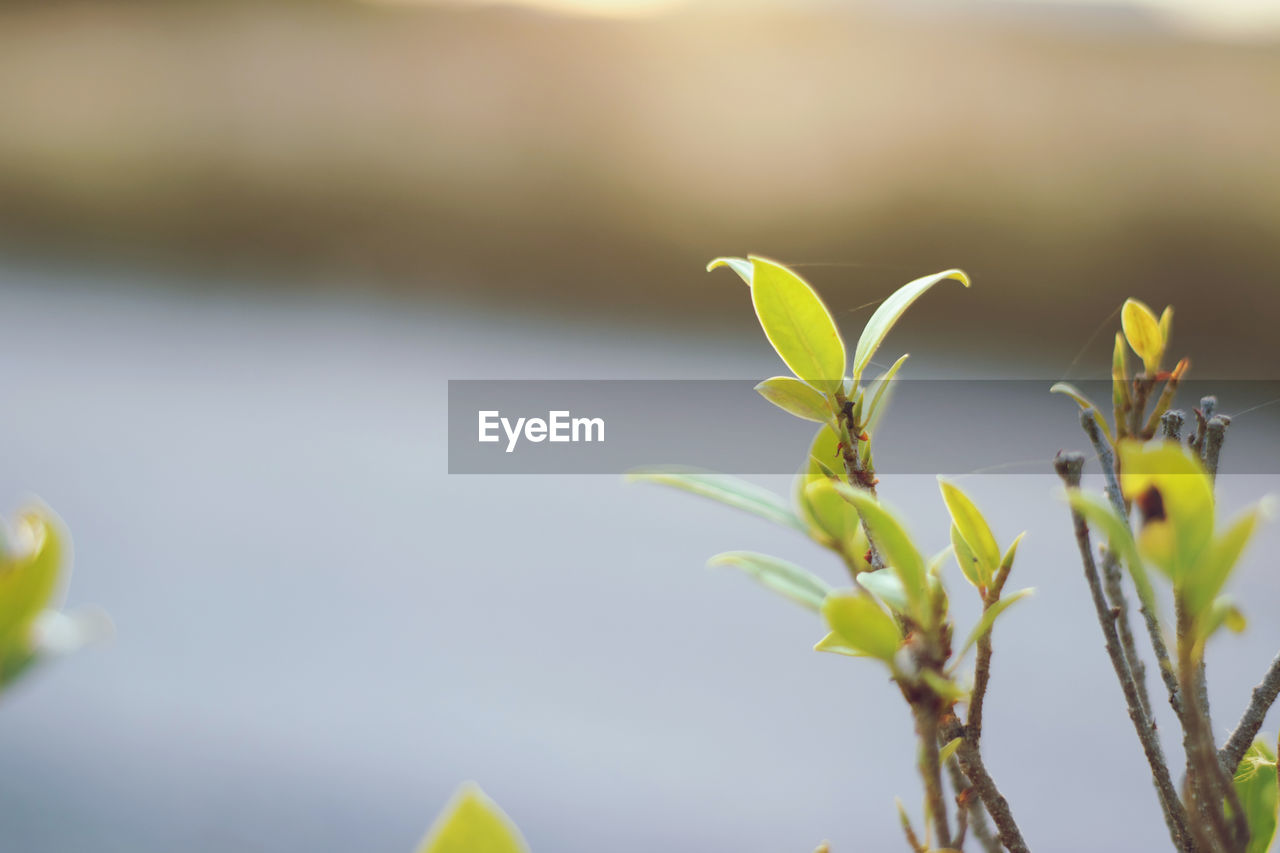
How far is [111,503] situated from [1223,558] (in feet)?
5.44

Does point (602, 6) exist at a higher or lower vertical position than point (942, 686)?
higher

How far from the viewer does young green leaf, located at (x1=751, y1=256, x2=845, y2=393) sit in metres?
0.19

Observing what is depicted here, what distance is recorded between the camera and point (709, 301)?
2305 mm

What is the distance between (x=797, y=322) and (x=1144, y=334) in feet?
0.31

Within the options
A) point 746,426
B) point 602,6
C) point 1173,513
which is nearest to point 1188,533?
point 1173,513

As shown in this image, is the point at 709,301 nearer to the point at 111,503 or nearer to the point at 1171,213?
the point at 1171,213

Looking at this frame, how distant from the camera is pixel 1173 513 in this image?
118 millimetres

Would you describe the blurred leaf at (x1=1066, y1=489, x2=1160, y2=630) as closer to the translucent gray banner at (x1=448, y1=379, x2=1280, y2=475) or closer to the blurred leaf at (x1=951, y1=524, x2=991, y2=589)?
the blurred leaf at (x1=951, y1=524, x2=991, y2=589)

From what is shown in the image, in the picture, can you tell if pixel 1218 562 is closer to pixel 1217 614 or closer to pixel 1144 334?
pixel 1217 614

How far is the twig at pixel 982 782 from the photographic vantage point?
171mm

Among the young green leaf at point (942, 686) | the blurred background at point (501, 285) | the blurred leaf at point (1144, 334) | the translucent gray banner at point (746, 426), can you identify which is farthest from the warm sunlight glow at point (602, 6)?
the young green leaf at point (942, 686)

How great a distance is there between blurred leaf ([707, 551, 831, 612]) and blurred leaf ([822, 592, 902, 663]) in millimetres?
12

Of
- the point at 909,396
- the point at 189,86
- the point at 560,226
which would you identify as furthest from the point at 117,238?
the point at 909,396

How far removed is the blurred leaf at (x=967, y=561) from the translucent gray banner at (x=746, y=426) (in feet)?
3.49
